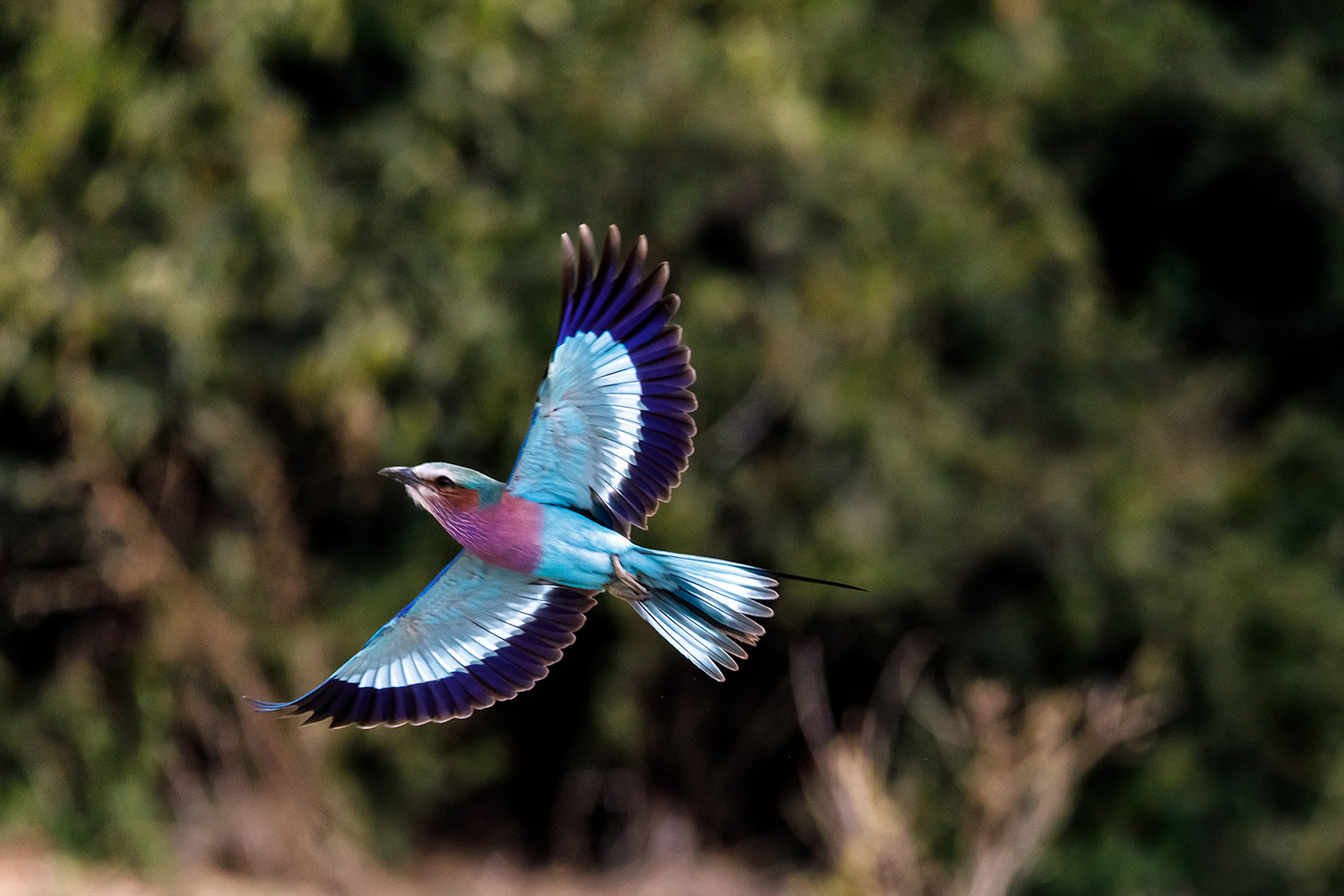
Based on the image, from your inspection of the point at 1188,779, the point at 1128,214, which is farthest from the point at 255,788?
the point at 1128,214

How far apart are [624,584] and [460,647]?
514 millimetres

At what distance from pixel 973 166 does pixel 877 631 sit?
8.82 ft

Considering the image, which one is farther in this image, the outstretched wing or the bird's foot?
the outstretched wing

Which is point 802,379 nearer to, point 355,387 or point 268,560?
point 355,387

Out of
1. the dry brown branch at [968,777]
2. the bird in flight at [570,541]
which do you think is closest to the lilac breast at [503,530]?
the bird in flight at [570,541]

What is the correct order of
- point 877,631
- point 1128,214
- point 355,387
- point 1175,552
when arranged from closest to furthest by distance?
1. point 355,387
2. point 877,631
3. point 1175,552
4. point 1128,214

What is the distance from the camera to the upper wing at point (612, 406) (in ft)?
10.9

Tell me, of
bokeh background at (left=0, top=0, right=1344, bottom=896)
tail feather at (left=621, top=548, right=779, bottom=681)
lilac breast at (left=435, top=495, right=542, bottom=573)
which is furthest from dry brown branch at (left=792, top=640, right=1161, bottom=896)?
lilac breast at (left=435, top=495, right=542, bottom=573)

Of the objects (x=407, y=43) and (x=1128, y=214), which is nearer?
(x=407, y=43)

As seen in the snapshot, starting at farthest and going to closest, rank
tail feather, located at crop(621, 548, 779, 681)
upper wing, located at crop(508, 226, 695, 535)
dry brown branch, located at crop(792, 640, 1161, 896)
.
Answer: dry brown branch, located at crop(792, 640, 1161, 896) → upper wing, located at crop(508, 226, 695, 535) → tail feather, located at crop(621, 548, 779, 681)

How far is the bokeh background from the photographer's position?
283 inches

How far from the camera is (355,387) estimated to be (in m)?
7.13

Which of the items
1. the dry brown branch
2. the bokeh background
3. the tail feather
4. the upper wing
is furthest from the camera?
the bokeh background

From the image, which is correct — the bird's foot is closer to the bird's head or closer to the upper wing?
the upper wing
